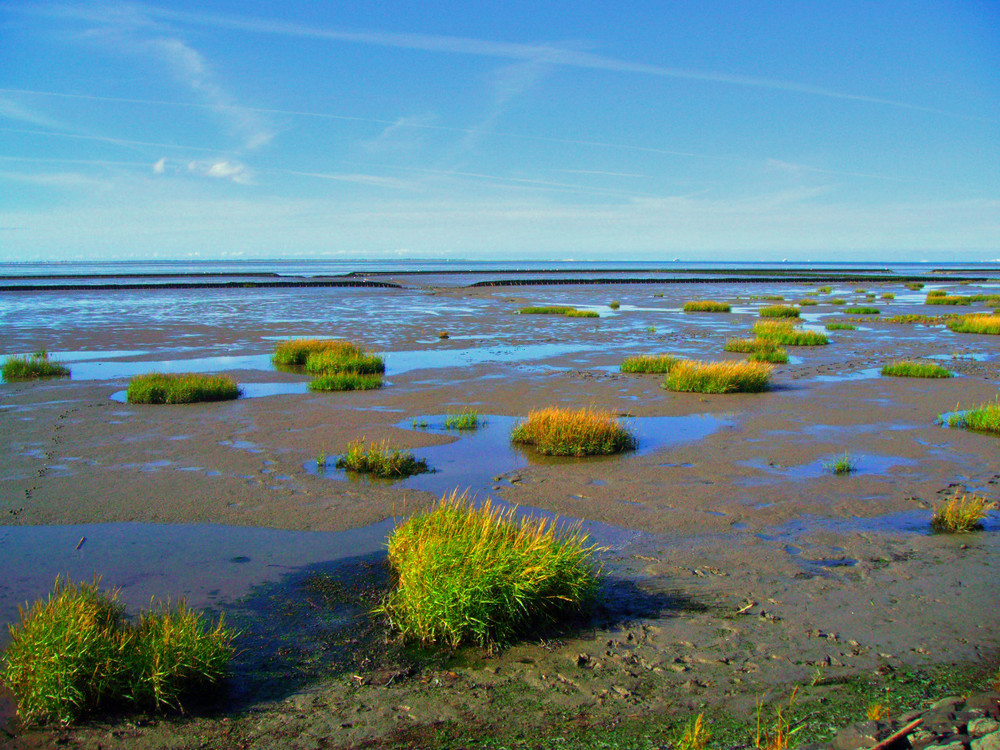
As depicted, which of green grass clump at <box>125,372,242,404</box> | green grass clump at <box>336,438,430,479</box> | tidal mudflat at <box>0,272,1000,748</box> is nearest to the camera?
tidal mudflat at <box>0,272,1000,748</box>

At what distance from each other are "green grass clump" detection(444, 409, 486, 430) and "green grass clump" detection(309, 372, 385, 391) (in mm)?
4232

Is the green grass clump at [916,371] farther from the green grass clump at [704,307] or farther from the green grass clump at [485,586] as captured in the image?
the green grass clump at [704,307]

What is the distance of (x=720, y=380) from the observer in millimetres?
17859

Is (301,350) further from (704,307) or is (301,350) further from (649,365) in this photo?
(704,307)

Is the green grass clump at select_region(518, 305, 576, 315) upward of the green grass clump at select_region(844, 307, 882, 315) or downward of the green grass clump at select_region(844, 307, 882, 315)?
upward

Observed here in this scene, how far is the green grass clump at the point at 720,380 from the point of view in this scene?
17859 mm

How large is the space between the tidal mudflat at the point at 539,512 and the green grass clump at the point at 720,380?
18.3 inches

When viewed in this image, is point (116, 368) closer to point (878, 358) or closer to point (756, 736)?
point (756, 736)

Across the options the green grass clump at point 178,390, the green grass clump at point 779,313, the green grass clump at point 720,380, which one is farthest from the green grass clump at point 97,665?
the green grass clump at point 779,313

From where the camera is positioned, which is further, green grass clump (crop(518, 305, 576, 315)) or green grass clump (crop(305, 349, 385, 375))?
green grass clump (crop(518, 305, 576, 315))

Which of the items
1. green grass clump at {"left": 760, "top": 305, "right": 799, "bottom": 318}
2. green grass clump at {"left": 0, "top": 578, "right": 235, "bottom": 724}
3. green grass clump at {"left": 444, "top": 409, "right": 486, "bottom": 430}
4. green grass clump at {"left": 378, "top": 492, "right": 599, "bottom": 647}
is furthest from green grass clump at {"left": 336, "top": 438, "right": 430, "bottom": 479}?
green grass clump at {"left": 760, "top": 305, "right": 799, "bottom": 318}

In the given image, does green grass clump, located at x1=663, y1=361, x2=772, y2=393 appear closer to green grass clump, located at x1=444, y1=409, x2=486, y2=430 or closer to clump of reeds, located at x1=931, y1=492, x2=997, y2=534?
green grass clump, located at x1=444, y1=409, x2=486, y2=430

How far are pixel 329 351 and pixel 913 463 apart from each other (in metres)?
15.6

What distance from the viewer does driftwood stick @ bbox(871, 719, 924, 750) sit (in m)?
4.29
